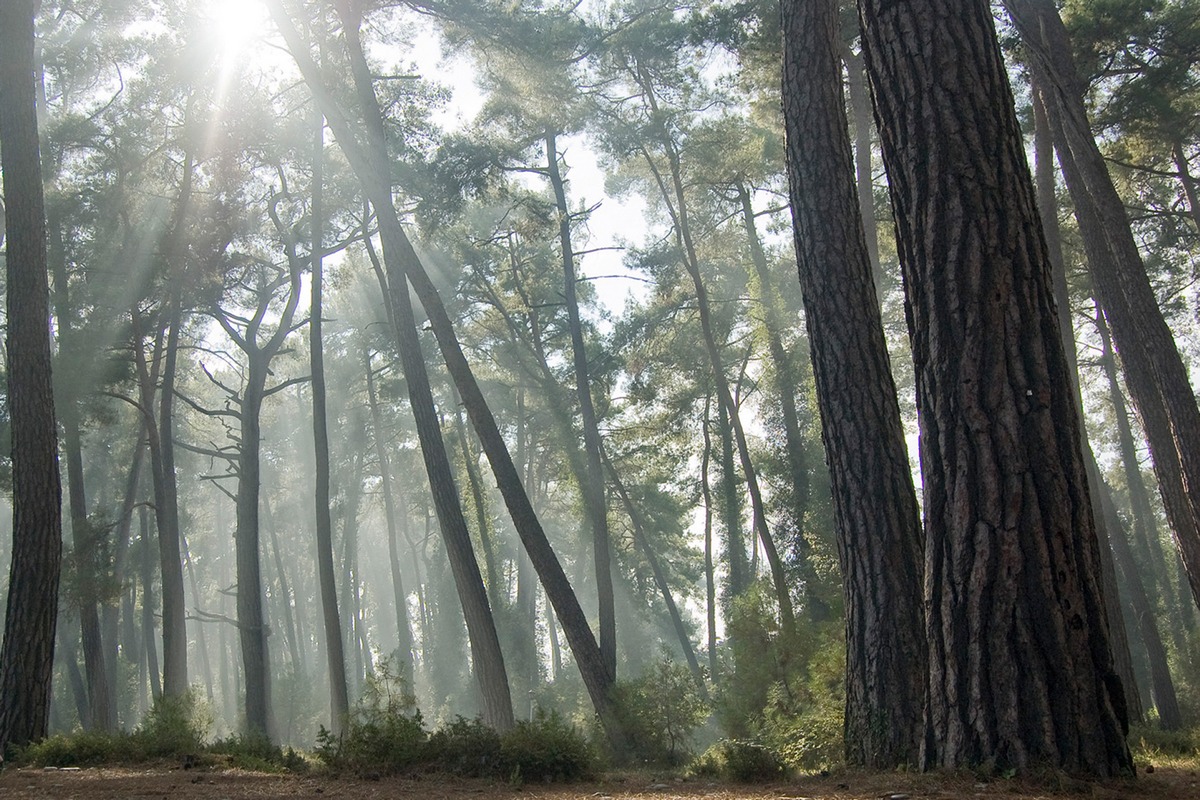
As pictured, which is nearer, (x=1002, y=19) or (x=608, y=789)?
(x=608, y=789)

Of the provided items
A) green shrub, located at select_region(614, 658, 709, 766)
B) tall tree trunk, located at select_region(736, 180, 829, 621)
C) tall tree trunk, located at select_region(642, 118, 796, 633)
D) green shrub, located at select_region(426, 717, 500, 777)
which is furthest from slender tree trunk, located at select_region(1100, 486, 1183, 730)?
green shrub, located at select_region(426, 717, 500, 777)

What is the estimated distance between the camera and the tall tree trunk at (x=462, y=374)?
9.68m

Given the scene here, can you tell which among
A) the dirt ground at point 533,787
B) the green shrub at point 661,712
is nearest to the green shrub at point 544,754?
the dirt ground at point 533,787

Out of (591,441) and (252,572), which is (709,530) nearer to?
(591,441)

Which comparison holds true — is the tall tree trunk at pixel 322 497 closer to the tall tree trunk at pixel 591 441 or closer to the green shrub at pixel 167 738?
the tall tree trunk at pixel 591 441

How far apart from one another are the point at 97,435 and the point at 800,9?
2536cm

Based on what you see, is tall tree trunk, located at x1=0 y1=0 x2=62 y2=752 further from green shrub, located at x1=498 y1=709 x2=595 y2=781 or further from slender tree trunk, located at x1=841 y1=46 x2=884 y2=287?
slender tree trunk, located at x1=841 y1=46 x2=884 y2=287

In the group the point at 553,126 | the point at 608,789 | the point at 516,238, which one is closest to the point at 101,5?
the point at 553,126

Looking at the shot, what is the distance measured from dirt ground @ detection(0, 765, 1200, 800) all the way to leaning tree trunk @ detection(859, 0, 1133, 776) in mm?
170

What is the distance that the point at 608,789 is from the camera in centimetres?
513

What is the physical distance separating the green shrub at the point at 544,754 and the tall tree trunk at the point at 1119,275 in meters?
6.21

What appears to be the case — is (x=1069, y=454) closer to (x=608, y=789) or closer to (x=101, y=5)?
(x=608, y=789)

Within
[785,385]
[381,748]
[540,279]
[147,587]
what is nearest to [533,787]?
[381,748]

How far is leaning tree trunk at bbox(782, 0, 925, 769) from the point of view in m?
4.96
